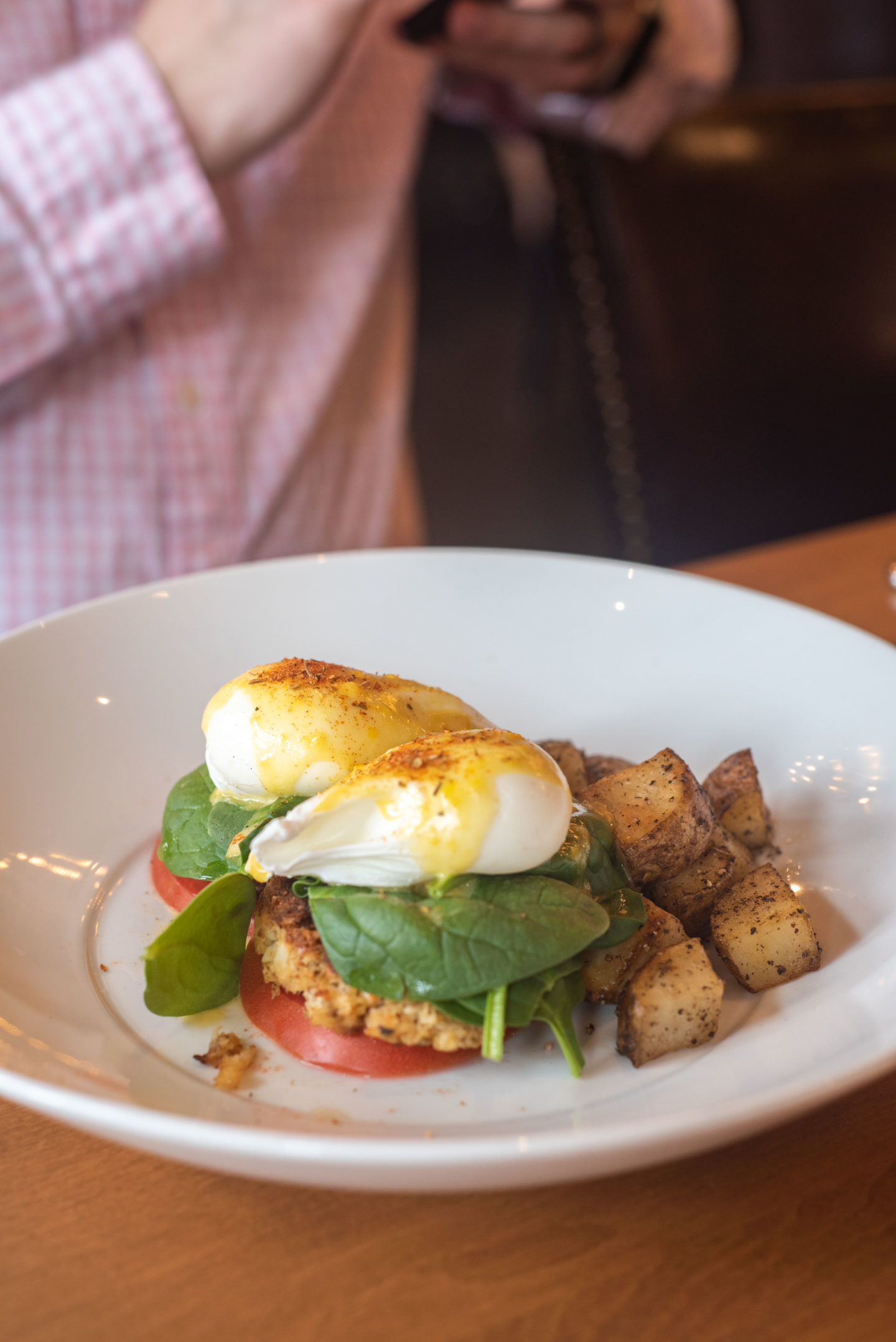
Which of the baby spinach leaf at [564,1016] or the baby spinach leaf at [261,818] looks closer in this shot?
the baby spinach leaf at [564,1016]

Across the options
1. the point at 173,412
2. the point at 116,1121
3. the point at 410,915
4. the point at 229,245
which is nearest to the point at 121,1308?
the point at 116,1121

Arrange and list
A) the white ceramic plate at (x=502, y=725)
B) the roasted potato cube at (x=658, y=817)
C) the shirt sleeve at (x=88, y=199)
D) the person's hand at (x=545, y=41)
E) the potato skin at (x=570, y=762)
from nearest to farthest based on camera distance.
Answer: the white ceramic plate at (x=502, y=725), the roasted potato cube at (x=658, y=817), the potato skin at (x=570, y=762), the shirt sleeve at (x=88, y=199), the person's hand at (x=545, y=41)

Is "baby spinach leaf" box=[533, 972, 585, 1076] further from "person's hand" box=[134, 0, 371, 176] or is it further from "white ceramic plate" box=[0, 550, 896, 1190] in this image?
"person's hand" box=[134, 0, 371, 176]

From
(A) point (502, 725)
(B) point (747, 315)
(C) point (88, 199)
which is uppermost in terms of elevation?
(C) point (88, 199)

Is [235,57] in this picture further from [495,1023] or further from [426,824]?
[495,1023]

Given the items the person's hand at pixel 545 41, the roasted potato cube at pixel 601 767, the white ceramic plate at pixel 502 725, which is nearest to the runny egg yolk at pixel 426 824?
the white ceramic plate at pixel 502 725

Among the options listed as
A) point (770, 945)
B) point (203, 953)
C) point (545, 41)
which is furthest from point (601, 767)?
point (545, 41)

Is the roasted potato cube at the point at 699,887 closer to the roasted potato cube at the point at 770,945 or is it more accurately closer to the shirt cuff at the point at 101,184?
the roasted potato cube at the point at 770,945
